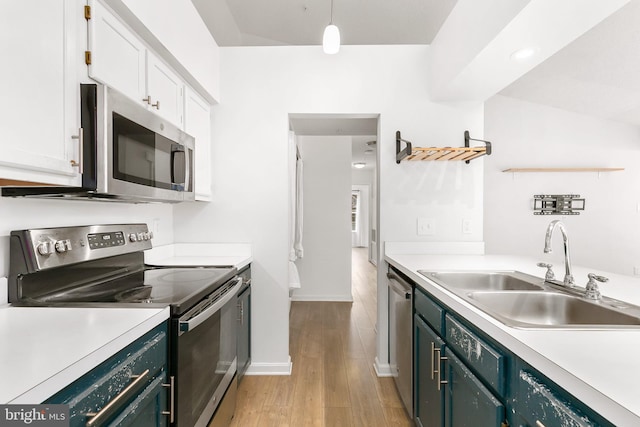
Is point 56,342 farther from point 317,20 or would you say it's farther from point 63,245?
point 317,20

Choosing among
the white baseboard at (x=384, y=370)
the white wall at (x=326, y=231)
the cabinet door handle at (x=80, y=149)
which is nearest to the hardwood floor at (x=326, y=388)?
the white baseboard at (x=384, y=370)

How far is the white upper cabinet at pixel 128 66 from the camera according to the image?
122 cm

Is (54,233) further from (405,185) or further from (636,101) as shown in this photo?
(636,101)

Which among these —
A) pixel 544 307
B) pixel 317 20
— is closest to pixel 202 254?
pixel 544 307

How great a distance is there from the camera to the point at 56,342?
32.6 inches

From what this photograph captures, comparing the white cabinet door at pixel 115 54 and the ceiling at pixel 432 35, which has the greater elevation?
the ceiling at pixel 432 35

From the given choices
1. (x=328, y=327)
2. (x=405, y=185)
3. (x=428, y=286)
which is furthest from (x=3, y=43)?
(x=328, y=327)

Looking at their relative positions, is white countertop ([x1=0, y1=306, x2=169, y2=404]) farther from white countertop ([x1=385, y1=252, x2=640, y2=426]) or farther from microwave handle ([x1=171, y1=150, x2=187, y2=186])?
white countertop ([x1=385, y1=252, x2=640, y2=426])

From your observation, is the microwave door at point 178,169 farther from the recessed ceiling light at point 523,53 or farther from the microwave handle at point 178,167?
the recessed ceiling light at point 523,53

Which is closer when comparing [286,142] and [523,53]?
[523,53]

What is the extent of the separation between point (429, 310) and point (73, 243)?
1.59m

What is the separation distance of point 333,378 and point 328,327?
1078mm

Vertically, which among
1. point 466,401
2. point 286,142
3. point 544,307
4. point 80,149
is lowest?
point 466,401
